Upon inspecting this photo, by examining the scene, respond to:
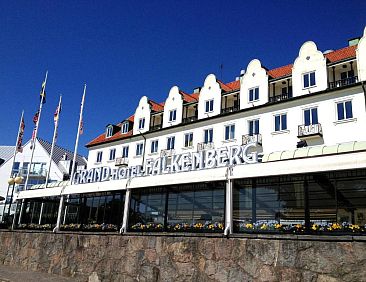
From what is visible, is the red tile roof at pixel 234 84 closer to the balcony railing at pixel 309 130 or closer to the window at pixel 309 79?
the window at pixel 309 79

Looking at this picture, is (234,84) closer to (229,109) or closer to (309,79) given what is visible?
(229,109)

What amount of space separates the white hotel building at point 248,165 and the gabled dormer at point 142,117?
17.3 inches

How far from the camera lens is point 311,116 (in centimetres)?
2956

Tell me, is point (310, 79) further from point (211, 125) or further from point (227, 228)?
point (227, 228)

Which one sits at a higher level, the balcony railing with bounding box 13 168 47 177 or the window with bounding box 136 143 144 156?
the balcony railing with bounding box 13 168 47 177

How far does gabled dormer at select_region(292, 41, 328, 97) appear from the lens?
29.8 m

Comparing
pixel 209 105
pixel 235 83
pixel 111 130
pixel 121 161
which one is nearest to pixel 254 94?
pixel 209 105

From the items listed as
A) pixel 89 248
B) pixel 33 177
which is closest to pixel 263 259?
pixel 89 248

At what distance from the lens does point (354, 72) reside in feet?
95.0

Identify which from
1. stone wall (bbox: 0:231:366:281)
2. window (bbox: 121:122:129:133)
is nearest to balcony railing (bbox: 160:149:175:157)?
window (bbox: 121:122:129:133)

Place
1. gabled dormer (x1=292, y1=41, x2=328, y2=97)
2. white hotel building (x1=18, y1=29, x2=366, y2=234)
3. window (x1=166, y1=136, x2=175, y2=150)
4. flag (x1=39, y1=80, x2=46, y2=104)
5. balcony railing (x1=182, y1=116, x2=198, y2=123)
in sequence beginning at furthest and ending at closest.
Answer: window (x1=166, y1=136, x2=175, y2=150) < balcony railing (x1=182, y1=116, x2=198, y2=123) < flag (x1=39, y1=80, x2=46, y2=104) < gabled dormer (x1=292, y1=41, x2=328, y2=97) < white hotel building (x1=18, y1=29, x2=366, y2=234)

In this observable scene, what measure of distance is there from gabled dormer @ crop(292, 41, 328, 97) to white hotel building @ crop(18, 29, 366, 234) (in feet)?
0.29

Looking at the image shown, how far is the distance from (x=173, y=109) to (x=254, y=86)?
10300 mm

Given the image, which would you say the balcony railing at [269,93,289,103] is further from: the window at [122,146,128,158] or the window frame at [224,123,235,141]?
the window at [122,146,128,158]
